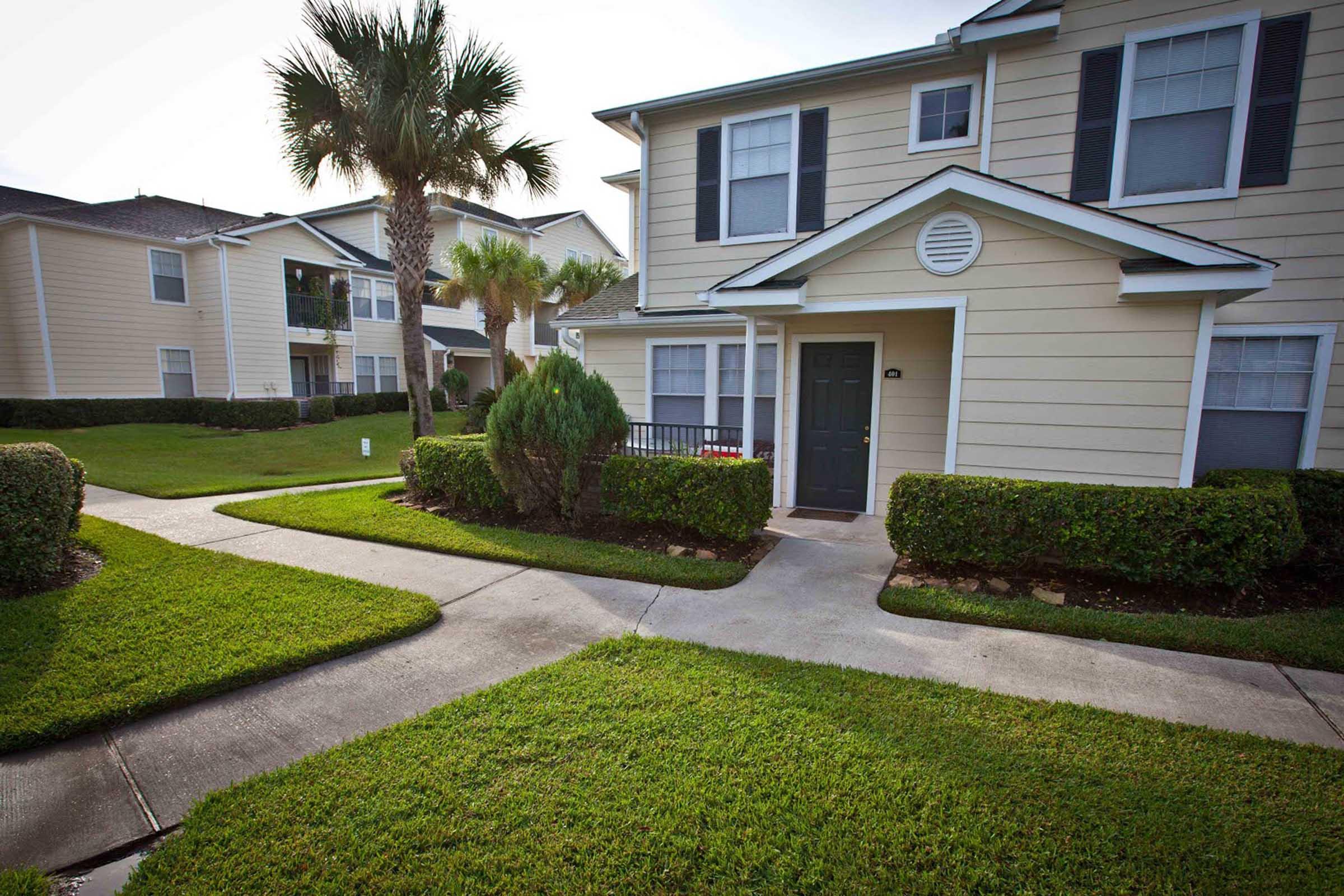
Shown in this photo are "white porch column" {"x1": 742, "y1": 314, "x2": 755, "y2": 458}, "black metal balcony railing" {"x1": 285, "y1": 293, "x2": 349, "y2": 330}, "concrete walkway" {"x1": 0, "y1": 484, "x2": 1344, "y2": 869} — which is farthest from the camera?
"black metal balcony railing" {"x1": 285, "y1": 293, "x2": 349, "y2": 330}

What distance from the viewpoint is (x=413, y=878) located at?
91.2 inches

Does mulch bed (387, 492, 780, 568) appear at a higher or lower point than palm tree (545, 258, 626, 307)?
lower

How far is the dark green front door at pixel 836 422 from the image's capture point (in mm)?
8188

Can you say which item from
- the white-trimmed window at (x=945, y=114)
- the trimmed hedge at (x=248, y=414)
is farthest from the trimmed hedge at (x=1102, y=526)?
the trimmed hedge at (x=248, y=414)

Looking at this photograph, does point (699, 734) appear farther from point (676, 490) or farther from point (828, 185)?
point (828, 185)

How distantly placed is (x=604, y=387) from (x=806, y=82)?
4.79m

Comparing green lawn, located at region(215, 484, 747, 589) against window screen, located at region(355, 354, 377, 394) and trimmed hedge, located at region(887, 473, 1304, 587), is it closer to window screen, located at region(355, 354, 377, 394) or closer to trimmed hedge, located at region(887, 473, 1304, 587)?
trimmed hedge, located at region(887, 473, 1304, 587)

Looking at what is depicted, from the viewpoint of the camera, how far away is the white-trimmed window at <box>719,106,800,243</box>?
27.5 ft

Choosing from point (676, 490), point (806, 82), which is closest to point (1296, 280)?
point (806, 82)

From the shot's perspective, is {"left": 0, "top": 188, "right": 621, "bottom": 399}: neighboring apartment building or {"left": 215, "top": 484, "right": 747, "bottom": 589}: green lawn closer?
{"left": 215, "top": 484, "right": 747, "bottom": 589}: green lawn

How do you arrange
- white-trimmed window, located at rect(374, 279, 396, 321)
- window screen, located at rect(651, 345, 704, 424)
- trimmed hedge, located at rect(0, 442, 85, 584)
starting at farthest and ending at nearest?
white-trimmed window, located at rect(374, 279, 396, 321) → window screen, located at rect(651, 345, 704, 424) → trimmed hedge, located at rect(0, 442, 85, 584)

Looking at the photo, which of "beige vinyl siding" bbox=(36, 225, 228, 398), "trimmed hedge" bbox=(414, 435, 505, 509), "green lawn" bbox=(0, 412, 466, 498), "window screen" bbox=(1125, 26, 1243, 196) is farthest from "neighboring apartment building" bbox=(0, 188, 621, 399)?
"window screen" bbox=(1125, 26, 1243, 196)

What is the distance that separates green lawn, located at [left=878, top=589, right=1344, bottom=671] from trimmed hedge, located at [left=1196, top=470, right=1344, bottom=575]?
95 cm

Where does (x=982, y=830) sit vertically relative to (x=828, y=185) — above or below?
below
